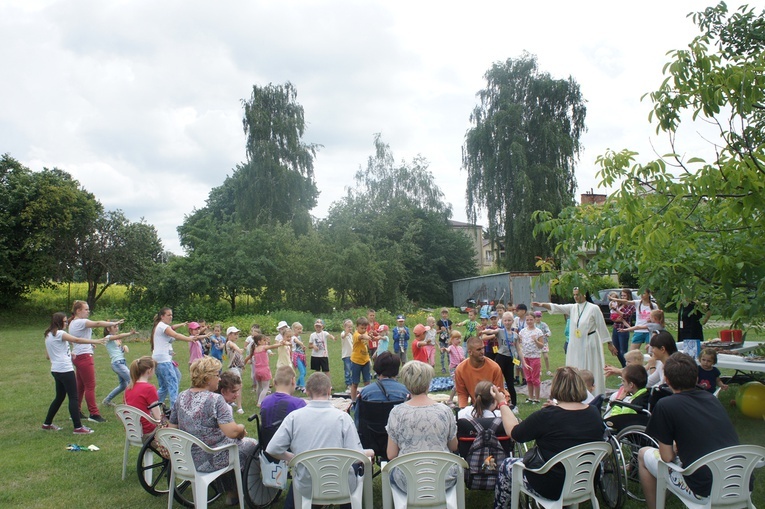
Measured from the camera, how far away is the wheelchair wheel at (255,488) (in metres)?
4.60

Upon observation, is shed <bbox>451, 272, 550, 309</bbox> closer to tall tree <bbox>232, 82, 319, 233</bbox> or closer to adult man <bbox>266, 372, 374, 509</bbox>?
tall tree <bbox>232, 82, 319, 233</bbox>

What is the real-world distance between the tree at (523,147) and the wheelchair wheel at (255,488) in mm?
27071

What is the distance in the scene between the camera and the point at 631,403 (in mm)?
5277

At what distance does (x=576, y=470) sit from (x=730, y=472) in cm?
96

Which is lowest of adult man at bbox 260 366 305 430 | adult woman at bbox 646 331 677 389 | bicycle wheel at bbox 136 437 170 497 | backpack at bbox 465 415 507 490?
bicycle wheel at bbox 136 437 170 497

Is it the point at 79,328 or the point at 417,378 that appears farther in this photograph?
the point at 79,328

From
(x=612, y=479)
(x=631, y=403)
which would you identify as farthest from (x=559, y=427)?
(x=631, y=403)

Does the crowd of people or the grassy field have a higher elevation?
the crowd of people

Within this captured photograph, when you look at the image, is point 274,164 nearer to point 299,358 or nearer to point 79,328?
point 299,358

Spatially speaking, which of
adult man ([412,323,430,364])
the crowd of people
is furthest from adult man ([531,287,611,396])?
adult man ([412,323,430,364])

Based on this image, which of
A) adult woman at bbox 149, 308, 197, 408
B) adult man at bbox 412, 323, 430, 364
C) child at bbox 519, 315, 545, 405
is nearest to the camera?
adult woman at bbox 149, 308, 197, 408

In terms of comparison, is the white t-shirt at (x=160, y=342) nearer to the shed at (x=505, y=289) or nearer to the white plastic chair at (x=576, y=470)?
the white plastic chair at (x=576, y=470)

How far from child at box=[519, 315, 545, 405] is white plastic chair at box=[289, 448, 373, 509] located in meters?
5.60

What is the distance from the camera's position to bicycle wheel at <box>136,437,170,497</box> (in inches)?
195
